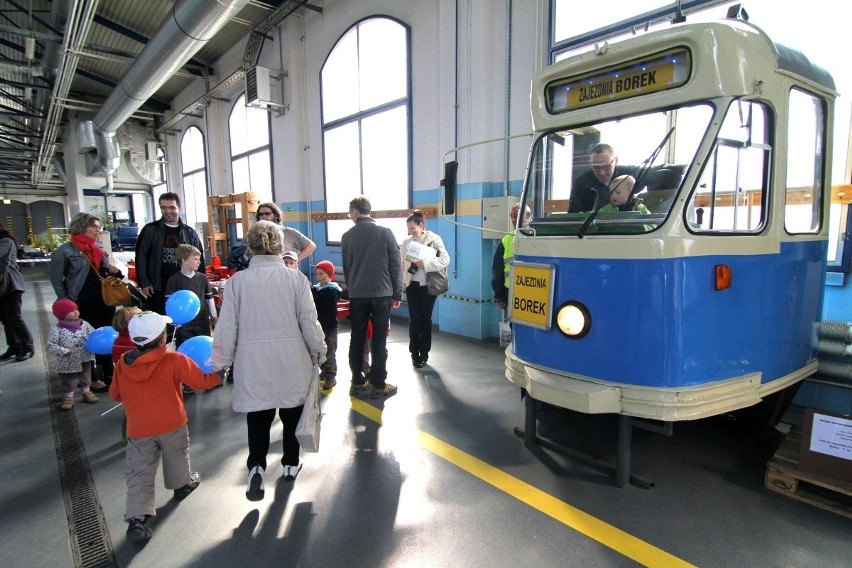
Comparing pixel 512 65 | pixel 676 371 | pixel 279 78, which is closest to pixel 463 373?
pixel 676 371

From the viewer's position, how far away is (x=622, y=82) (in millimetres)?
2725

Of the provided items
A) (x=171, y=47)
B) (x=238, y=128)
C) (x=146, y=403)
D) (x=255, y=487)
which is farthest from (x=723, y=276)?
(x=238, y=128)

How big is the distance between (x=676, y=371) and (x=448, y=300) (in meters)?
4.73

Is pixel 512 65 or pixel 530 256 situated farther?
pixel 512 65

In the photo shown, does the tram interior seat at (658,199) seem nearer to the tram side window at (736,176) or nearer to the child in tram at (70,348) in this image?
the tram side window at (736,176)

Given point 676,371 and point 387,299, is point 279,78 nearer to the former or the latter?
point 387,299

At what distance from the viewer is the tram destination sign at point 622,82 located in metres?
2.51

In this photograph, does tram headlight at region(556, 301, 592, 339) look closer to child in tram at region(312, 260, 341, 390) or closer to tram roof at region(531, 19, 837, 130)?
tram roof at region(531, 19, 837, 130)

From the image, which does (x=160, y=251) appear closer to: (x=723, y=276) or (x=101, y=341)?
(x=101, y=341)

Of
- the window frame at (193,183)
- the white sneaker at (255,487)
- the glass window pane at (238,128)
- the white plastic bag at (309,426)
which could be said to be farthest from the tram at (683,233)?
the window frame at (193,183)

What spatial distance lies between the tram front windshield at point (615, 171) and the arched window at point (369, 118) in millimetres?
4861

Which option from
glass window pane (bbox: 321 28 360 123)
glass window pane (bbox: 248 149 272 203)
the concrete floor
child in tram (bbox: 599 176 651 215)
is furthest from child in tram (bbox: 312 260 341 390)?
glass window pane (bbox: 248 149 272 203)

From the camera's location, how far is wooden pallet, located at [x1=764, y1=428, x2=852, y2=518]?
2.59 m

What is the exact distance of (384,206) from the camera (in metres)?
8.80
